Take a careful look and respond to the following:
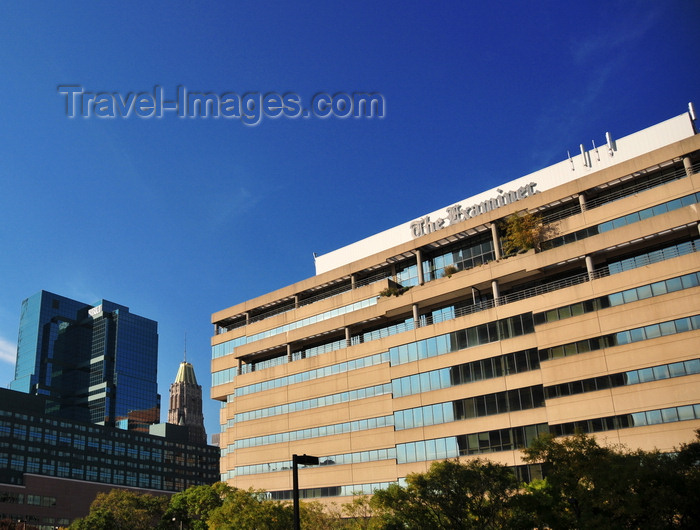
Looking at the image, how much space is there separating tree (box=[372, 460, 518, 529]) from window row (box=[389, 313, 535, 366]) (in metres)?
25.0

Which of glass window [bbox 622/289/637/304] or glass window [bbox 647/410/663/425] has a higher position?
glass window [bbox 622/289/637/304]

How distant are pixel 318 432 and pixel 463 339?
76.6ft

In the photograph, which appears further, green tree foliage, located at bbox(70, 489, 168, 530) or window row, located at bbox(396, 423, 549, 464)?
green tree foliage, located at bbox(70, 489, 168, 530)

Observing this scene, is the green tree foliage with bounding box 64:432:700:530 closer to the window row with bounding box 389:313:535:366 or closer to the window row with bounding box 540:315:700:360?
the window row with bounding box 540:315:700:360

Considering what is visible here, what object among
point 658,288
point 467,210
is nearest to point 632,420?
point 658,288

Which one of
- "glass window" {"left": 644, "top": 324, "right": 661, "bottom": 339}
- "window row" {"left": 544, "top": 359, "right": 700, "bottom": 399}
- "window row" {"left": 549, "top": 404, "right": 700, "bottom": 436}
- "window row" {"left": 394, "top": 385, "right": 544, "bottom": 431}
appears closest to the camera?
"window row" {"left": 549, "top": 404, "right": 700, "bottom": 436}

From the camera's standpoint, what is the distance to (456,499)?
41750 millimetres

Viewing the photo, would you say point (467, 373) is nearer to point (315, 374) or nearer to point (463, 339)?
point (463, 339)

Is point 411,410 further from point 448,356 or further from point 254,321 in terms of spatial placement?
point 254,321

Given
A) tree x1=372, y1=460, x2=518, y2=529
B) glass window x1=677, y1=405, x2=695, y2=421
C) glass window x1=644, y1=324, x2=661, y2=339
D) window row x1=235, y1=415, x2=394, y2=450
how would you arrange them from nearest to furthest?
tree x1=372, y1=460, x2=518, y2=529 → glass window x1=677, y1=405, x2=695, y2=421 → glass window x1=644, y1=324, x2=661, y2=339 → window row x1=235, y1=415, x2=394, y2=450

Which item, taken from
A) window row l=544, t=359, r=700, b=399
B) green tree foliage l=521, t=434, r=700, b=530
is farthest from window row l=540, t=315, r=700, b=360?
green tree foliage l=521, t=434, r=700, b=530

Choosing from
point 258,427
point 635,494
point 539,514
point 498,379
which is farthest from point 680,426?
point 258,427

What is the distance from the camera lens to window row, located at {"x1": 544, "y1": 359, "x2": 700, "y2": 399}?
55.5 meters

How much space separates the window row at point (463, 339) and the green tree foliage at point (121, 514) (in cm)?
6951
